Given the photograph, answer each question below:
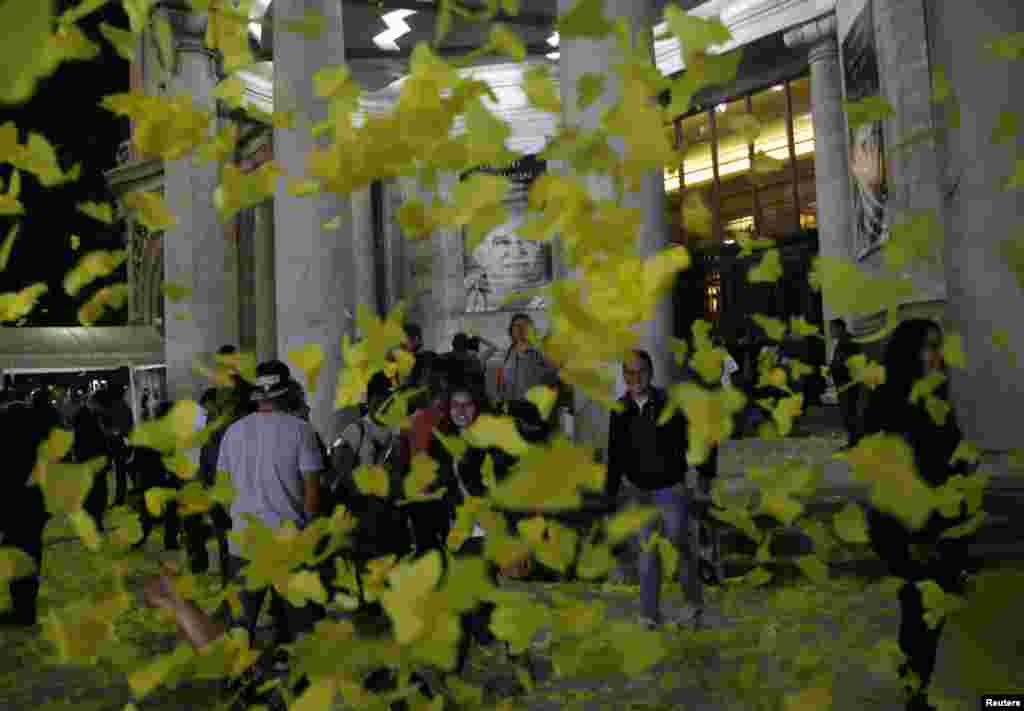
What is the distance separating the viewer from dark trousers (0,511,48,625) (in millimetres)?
7648

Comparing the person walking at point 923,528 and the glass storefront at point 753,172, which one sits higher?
the glass storefront at point 753,172

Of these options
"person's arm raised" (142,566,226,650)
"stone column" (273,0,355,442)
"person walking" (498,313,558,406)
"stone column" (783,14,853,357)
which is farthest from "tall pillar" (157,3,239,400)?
"person's arm raised" (142,566,226,650)

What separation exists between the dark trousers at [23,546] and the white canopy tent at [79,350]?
14924 millimetres

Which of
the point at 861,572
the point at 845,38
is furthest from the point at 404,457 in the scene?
the point at 845,38

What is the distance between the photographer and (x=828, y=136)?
65.7 feet

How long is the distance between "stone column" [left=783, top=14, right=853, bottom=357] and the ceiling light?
380 inches

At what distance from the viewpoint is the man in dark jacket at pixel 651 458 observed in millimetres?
6387

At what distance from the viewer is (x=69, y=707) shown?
544 cm

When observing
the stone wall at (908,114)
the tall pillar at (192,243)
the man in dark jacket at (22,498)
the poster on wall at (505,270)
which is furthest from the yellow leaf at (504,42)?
the poster on wall at (505,270)

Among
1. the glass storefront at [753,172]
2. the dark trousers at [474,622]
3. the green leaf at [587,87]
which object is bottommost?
the dark trousers at [474,622]

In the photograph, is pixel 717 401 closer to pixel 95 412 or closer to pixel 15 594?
pixel 15 594

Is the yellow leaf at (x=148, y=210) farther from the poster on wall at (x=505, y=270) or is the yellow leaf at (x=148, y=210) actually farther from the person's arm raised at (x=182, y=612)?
the poster on wall at (x=505, y=270)

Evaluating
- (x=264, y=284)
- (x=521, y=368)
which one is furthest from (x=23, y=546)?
(x=264, y=284)

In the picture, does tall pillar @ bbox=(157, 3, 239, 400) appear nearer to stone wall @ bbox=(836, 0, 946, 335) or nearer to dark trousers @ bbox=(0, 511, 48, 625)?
dark trousers @ bbox=(0, 511, 48, 625)
